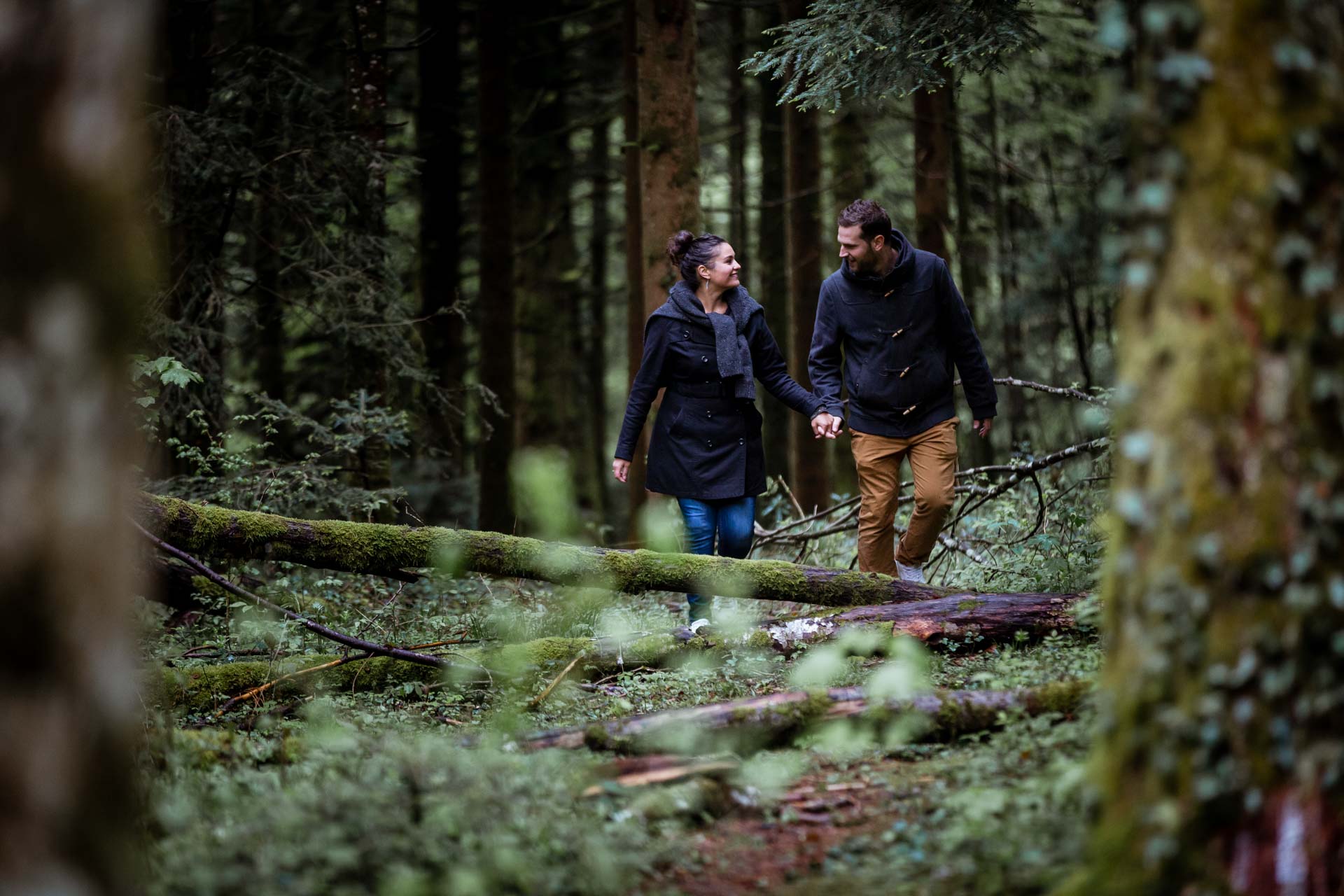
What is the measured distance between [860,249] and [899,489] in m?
1.68

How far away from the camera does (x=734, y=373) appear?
7355mm

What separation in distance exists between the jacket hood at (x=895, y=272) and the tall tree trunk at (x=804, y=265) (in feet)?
18.5

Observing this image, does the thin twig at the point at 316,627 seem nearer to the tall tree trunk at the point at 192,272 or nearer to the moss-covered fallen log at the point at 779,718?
the moss-covered fallen log at the point at 779,718

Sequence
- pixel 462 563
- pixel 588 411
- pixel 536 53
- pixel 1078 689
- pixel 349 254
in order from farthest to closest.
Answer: pixel 588 411 → pixel 536 53 → pixel 349 254 → pixel 462 563 → pixel 1078 689

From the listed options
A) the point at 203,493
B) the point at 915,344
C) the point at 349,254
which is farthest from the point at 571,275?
the point at 915,344

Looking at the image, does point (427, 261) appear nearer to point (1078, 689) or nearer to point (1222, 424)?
point (1078, 689)

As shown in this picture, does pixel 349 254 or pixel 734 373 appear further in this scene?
pixel 349 254

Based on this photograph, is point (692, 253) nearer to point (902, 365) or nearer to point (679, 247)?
point (679, 247)

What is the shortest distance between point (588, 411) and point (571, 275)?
138 inches

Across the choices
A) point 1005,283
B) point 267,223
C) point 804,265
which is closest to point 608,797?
point 267,223

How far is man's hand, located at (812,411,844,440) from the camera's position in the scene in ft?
23.4

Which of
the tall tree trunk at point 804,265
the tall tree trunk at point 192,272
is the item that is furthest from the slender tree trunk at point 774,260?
the tall tree trunk at point 192,272

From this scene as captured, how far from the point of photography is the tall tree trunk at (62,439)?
210cm

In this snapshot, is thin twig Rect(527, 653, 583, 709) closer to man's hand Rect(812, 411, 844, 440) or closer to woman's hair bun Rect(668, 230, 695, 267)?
man's hand Rect(812, 411, 844, 440)
